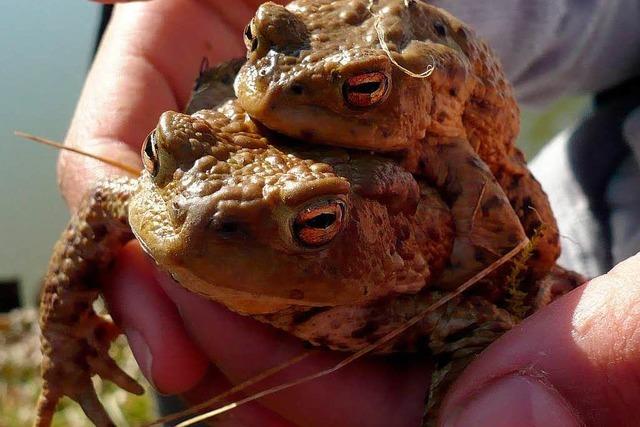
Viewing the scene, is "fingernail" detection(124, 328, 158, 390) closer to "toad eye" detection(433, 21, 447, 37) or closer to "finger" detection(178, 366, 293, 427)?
"finger" detection(178, 366, 293, 427)

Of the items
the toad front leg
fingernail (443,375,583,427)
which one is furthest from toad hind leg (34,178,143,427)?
fingernail (443,375,583,427)

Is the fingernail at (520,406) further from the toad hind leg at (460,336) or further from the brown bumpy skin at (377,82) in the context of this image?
the brown bumpy skin at (377,82)

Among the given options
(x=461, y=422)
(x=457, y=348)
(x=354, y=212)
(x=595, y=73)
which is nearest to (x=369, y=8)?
(x=354, y=212)

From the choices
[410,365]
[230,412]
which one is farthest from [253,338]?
[410,365]

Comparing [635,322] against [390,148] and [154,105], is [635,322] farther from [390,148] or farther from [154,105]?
[154,105]

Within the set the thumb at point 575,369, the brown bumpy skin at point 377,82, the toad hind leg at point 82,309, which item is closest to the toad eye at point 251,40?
the brown bumpy skin at point 377,82

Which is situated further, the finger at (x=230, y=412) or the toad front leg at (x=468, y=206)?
the finger at (x=230, y=412)

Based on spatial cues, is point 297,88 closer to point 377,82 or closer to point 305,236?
point 377,82
